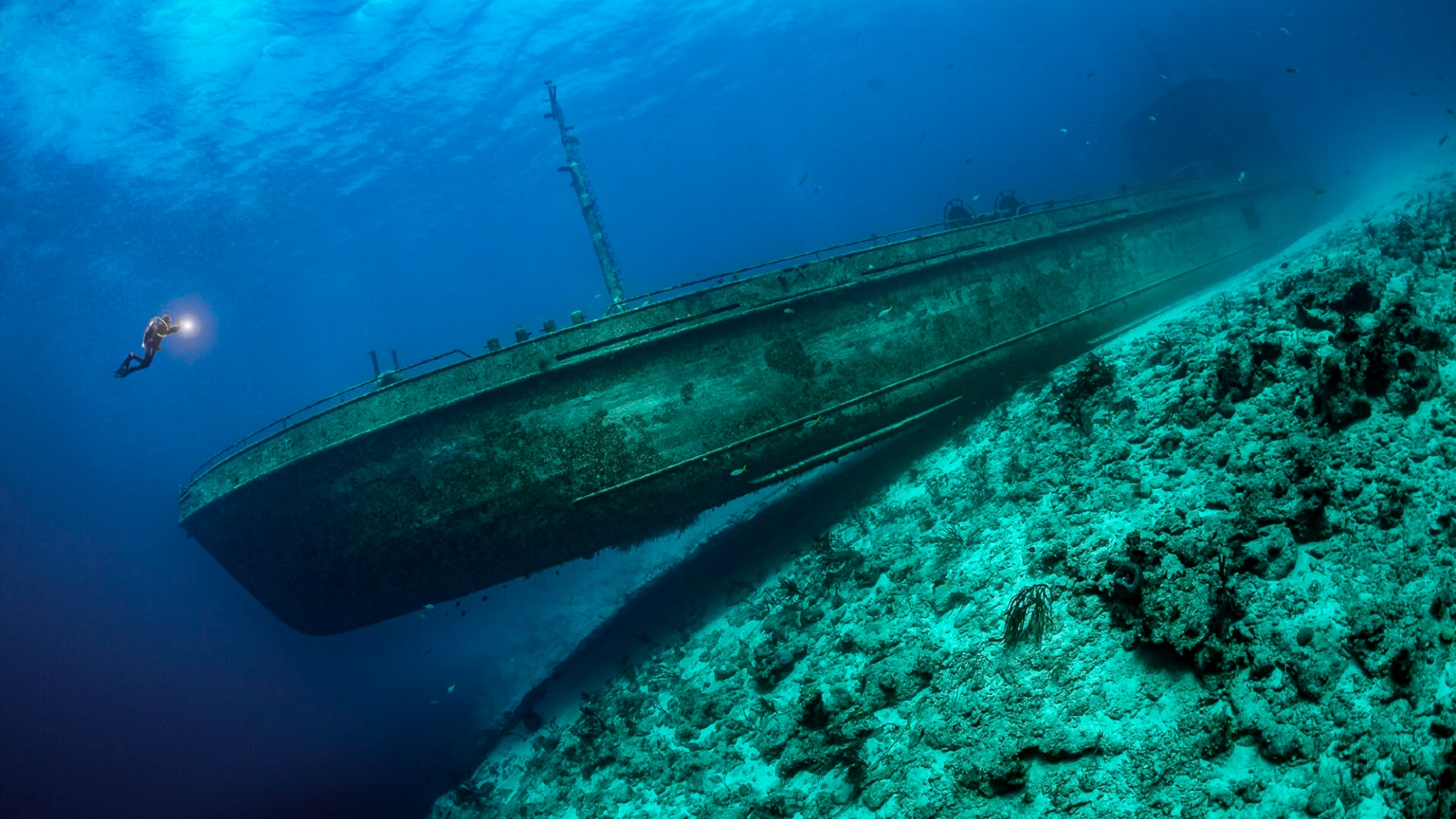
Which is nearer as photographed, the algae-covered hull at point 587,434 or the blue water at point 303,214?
the algae-covered hull at point 587,434

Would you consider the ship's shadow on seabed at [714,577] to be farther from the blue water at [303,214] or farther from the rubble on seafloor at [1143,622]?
the blue water at [303,214]

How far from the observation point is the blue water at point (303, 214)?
16.2 metres

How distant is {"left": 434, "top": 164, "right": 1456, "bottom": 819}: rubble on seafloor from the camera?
2.62 m

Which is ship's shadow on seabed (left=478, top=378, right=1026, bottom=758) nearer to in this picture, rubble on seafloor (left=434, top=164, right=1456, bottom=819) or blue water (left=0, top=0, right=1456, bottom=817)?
rubble on seafloor (left=434, top=164, right=1456, bottom=819)

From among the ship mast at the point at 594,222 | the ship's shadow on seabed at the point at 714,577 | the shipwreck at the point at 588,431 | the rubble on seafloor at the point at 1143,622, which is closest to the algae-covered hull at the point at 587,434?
the shipwreck at the point at 588,431

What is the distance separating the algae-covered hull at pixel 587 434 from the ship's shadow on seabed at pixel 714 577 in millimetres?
869

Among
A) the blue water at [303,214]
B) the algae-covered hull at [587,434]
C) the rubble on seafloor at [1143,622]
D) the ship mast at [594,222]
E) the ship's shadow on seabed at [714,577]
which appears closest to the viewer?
the rubble on seafloor at [1143,622]

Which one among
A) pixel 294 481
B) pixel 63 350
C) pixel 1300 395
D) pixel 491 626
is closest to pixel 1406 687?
pixel 1300 395

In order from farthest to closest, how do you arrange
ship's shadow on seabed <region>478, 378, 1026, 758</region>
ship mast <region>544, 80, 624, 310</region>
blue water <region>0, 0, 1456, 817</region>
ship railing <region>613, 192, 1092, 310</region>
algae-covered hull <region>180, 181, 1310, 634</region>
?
blue water <region>0, 0, 1456, 817</region> < ship mast <region>544, 80, 624, 310</region> < ship's shadow on seabed <region>478, 378, 1026, 758</region> < ship railing <region>613, 192, 1092, 310</region> < algae-covered hull <region>180, 181, 1310, 634</region>

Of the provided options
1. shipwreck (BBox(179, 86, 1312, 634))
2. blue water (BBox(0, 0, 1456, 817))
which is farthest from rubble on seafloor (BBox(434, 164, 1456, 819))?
blue water (BBox(0, 0, 1456, 817))

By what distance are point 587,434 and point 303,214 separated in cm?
4789

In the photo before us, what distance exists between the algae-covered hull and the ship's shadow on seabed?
869 millimetres

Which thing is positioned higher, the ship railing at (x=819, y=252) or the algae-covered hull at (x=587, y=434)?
the ship railing at (x=819, y=252)

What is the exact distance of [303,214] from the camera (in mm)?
40844
